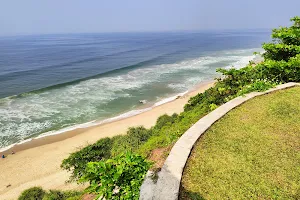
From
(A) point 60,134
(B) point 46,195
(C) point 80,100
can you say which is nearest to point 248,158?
(B) point 46,195

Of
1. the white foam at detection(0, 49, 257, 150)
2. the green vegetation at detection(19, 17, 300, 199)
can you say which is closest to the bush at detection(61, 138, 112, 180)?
the green vegetation at detection(19, 17, 300, 199)

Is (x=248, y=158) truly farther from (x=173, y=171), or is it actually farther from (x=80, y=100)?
(x=80, y=100)

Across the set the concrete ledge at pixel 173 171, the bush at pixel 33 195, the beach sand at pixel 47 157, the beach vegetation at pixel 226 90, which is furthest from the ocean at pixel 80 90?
the concrete ledge at pixel 173 171

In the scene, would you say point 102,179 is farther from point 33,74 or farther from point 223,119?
point 33,74

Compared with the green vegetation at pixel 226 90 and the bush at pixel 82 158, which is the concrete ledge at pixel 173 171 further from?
the bush at pixel 82 158

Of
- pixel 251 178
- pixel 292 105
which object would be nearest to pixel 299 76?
pixel 292 105

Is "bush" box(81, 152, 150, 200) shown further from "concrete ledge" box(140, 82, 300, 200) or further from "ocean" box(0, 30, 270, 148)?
"ocean" box(0, 30, 270, 148)
